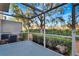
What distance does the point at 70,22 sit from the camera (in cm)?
295

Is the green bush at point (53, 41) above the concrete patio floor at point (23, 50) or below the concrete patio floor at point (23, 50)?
above

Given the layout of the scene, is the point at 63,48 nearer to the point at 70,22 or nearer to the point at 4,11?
the point at 70,22

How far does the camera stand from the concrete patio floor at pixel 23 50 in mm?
3004

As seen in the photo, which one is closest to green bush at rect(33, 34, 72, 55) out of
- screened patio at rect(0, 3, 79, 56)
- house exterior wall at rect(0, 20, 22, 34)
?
screened patio at rect(0, 3, 79, 56)

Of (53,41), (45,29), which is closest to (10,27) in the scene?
(45,29)

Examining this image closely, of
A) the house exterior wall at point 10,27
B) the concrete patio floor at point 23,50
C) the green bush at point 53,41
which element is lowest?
the concrete patio floor at point 23,50

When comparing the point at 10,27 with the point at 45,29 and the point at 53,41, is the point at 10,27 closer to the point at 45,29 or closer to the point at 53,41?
Result: the point at 45,29

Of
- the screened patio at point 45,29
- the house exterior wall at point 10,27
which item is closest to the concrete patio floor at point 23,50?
the screened patio at point 45,29

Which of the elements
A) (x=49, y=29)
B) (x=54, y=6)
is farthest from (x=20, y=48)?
(x=54, y=6)

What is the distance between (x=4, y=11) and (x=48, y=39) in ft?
3.06

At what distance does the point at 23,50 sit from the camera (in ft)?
9.93

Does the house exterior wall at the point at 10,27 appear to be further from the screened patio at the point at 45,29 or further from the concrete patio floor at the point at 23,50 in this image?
the concrete patio floor at the point at 23,50

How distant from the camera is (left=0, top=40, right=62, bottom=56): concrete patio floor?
3004 millimetres

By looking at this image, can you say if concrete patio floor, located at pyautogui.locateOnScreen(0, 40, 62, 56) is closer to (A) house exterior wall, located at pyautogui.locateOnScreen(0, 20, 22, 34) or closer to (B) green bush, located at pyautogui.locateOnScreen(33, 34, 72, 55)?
(B) green bush, located at pyautogui.locateOnScreen(33, 34, 72, 55)
